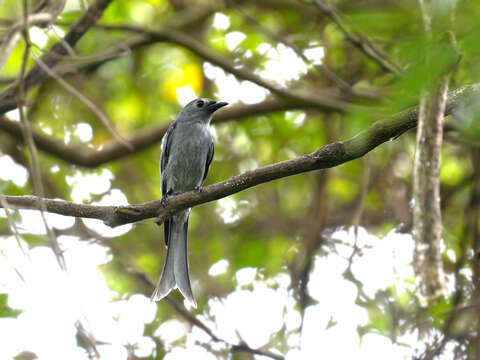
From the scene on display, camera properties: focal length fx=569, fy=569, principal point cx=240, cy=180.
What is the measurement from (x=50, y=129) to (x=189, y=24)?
2046 mm

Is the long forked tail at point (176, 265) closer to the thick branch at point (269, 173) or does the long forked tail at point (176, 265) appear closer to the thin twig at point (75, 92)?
the thick branch at point (269, 173)

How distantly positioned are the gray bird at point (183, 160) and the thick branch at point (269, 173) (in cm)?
155

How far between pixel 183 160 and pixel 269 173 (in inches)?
93.8

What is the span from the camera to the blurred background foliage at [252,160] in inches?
207

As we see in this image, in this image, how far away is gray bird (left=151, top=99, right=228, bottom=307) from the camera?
17.0ft

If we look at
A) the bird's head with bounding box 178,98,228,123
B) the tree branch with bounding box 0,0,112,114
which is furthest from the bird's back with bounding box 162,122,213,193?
the tree branch with bounding box 0,0,112,114

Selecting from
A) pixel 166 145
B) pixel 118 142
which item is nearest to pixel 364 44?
pixel 166 145

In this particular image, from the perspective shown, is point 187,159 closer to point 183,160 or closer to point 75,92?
point 183,160

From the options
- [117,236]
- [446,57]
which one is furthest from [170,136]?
[446,57]

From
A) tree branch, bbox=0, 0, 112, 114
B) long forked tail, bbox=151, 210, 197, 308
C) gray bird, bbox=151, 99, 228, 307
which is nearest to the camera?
tree branch, bbox=0, 0, 112, 114

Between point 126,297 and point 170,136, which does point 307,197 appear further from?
point 126,297

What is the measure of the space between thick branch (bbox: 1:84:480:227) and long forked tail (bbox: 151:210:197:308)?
46.4 inches

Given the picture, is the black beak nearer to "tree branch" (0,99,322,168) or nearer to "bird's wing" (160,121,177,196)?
"tree branch" (0,99,322,168)

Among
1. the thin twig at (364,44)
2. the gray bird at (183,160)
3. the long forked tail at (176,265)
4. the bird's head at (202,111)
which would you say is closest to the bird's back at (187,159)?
the gray bird at (183,160)
